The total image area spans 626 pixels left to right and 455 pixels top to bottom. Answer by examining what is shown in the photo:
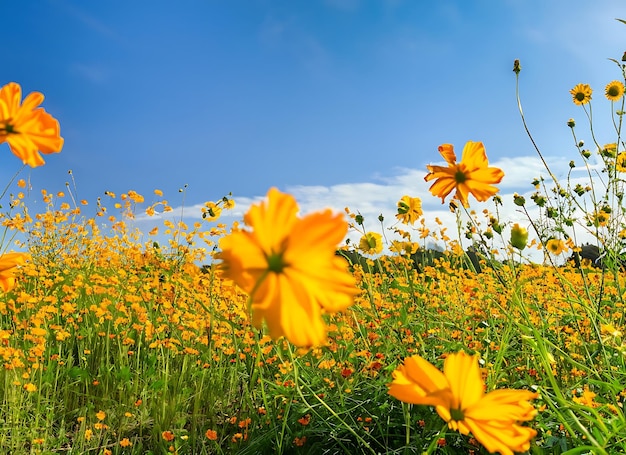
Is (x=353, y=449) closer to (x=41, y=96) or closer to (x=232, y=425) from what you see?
(x=232, y=425)

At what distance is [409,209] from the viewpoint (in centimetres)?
199

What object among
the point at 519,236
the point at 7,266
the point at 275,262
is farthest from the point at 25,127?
the point at 519,236

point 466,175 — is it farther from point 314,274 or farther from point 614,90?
point 614,90

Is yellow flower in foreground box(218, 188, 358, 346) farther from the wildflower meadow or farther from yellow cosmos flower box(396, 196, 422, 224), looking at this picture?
yellow cosmos flower box(396, 196, 422, 224)

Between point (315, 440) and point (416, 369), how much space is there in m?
1.20

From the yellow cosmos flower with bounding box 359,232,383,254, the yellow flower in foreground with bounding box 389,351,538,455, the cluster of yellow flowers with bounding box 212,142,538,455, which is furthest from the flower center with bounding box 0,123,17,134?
the yellow cosmos flower with bounding box 359,232,383,254

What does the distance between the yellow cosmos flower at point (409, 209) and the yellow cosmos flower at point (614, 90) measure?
6.77 ft

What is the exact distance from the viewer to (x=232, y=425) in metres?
2.09

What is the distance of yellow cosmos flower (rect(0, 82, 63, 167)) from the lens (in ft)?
2.69

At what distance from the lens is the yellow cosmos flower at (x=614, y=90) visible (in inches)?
130

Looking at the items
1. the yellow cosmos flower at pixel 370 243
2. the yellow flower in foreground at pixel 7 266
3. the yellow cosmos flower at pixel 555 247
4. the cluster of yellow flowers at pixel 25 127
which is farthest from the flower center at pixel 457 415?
the yellow cosmos flower at pixel 555 247

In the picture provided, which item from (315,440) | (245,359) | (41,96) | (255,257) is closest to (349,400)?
(315,440)

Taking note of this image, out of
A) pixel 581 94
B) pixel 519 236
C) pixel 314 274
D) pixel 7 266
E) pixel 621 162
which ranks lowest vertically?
pixel 314 274

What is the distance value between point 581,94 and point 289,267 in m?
3.38
